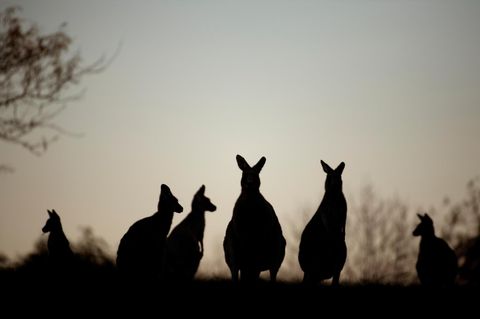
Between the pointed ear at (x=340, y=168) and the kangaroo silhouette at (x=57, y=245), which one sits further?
the kangaroo silhouette at (x=57, y=245)

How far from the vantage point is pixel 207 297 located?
36.0 feet

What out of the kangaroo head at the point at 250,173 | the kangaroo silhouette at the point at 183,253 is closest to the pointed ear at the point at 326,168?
the kangaroo head at the point at 250,173

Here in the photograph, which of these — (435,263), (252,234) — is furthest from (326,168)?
(435,263)

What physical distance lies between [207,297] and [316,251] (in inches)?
114

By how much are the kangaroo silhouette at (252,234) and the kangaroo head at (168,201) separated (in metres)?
0.97

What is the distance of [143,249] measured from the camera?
1188cm

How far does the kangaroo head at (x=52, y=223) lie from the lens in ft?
45.5

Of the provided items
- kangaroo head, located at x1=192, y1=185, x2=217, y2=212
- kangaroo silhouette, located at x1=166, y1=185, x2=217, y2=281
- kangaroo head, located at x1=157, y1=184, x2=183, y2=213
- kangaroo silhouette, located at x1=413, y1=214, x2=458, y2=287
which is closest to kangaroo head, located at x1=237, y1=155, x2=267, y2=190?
kangaroo head, located at x1=157, y1=184, x2=183, y2=213

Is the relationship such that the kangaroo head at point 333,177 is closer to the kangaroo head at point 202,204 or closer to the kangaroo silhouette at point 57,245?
the kangaroo silhouette at point 57,245

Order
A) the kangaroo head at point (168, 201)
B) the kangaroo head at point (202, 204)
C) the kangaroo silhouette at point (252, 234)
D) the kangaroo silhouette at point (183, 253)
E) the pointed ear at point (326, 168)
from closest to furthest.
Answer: the kangaroo silhouette at point (252, 234), the kangaroo head at point (168, 201), the pointed ear at point (326, 168), the kangaroo silhouette at point (183, 253), the kangaroo head at point (202, 204)

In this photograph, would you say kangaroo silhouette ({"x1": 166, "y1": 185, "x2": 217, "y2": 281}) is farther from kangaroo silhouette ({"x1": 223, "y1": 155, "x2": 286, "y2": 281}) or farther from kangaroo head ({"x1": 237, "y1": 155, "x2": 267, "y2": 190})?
kangaroo head ({"x1": 237, "y1": 155, "x2": 267, "y2": 190})

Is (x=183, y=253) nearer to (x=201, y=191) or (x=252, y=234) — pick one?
(x=201, y=191)

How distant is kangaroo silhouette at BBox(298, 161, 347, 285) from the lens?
12805 mm

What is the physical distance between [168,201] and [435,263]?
642 cm
